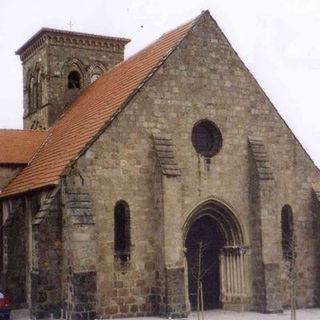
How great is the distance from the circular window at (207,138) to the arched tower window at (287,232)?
412cm

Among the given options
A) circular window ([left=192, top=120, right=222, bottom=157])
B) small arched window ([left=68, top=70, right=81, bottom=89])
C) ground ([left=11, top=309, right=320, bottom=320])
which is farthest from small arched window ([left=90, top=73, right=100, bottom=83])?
ground ([left=11, top=309, right=320, bottom=320])

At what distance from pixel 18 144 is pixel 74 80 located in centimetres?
709

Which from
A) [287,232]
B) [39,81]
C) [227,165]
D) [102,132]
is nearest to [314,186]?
[287,232]

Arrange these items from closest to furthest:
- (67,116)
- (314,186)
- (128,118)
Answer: (128,118) → (314,186) → (67,116)

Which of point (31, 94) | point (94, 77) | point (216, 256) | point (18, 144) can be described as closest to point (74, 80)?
point (94, 77)

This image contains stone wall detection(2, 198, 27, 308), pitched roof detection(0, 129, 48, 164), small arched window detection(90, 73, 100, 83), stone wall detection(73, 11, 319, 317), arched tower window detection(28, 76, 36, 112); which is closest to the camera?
stone wall detection(73, 11, 319, 317)

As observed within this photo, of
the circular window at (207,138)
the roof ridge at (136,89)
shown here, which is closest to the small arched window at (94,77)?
the roof ridge at (136,89)

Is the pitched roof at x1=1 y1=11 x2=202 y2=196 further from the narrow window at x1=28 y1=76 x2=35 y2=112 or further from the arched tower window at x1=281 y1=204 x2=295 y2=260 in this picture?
the arched tower window at x1=281 y1=204 x2=295 y2=260

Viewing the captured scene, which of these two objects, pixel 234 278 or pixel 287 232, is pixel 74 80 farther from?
pixel 234 278

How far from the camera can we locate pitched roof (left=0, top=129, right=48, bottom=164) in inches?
1211

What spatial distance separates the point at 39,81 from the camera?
38094 millimetres

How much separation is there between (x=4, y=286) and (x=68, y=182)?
21.7 ft

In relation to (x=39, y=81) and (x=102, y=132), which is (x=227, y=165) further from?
(x=39, y=81)

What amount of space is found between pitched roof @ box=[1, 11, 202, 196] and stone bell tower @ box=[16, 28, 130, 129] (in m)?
3.85
